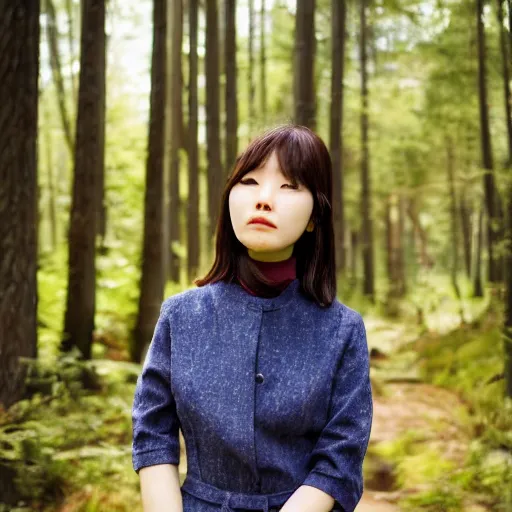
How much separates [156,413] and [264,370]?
32cm

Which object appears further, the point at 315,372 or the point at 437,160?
the point at 437,160

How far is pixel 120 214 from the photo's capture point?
14.4 m

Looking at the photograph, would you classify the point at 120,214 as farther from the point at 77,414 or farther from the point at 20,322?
the point at 20,322

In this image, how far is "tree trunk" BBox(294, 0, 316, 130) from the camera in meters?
6.88

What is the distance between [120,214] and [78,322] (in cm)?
711

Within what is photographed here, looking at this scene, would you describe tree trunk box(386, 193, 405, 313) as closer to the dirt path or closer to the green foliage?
the dirt path

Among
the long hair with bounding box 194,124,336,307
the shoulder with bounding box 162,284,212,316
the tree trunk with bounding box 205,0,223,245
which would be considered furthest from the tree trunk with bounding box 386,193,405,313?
the shoulder with bounding box 162,284,212,316

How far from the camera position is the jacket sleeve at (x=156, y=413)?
183 cm

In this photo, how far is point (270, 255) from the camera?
1.97 m

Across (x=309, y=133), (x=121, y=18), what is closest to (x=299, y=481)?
(x=309, y=133)

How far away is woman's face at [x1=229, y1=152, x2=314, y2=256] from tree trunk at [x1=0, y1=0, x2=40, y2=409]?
3.01m

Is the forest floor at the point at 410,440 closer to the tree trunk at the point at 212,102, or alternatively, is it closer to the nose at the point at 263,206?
the nose at the point at 263,206

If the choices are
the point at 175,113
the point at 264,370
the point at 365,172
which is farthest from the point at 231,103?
the point at 264,370

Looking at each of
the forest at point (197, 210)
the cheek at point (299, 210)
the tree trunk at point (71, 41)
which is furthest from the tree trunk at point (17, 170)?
the tree trunk at point (71, 41)
